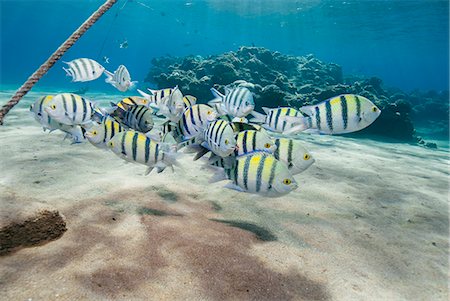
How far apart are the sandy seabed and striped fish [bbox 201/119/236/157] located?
3.38ft

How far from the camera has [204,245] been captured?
116 inches

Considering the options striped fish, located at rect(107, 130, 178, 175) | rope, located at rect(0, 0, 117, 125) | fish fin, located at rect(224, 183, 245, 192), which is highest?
rope, located at rect(0, 0, 117, 125)

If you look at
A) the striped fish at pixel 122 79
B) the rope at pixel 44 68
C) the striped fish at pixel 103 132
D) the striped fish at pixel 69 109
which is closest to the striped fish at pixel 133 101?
the striped fish at pixel 69 109

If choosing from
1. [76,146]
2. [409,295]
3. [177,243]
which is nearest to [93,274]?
[177,243]

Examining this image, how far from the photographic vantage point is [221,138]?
9.04 feet

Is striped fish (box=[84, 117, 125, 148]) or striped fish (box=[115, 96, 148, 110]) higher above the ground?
striped fish (box=[115, 96, 148, 110])

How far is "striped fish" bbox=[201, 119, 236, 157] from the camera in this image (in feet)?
8.97

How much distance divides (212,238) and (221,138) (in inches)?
45.3

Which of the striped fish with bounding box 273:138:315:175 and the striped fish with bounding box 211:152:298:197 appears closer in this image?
the striped fish with bounding box 211:152:298:197

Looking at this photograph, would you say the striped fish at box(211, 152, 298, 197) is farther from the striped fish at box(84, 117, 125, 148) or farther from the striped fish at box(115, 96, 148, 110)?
the striped fish at box(115, 96, 148, 110)

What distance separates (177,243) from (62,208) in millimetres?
1605

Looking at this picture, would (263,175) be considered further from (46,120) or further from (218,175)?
(46,120)

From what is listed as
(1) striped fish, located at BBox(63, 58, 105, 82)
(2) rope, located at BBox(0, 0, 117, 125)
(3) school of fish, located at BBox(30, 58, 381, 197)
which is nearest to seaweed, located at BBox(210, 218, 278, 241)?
(3) school of fish, located at BBox(30, 58, 381, 197)

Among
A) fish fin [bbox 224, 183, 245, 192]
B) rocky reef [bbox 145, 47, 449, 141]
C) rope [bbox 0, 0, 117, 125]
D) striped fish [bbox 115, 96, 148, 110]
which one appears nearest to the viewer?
rope [bbox 0, 0, 117, 125]
